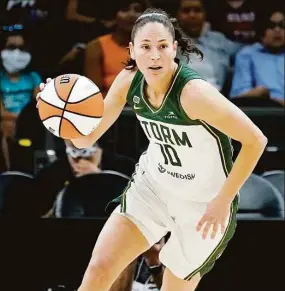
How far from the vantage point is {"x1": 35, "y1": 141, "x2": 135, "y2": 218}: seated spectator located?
5516mm

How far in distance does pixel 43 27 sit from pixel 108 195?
170cm

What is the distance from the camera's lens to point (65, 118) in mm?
3531

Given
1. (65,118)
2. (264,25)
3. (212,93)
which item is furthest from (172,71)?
(264,25)

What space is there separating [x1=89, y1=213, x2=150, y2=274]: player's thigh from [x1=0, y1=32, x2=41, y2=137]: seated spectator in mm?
2675

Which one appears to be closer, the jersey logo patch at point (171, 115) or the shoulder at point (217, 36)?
the jersey logo patch at point (171, 115)

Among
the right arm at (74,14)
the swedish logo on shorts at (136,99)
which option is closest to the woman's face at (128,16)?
the right arm at (74,14)

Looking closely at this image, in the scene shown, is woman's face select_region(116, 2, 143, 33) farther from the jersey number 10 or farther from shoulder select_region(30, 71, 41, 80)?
the jersey number 10

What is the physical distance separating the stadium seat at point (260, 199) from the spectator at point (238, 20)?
1436mm

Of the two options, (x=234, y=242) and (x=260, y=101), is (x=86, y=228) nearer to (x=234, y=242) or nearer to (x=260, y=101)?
(x=234, y=242)

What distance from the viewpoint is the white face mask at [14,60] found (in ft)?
20.3

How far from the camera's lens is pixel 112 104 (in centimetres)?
378

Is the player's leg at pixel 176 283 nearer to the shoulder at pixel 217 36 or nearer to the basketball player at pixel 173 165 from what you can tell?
the basketball player at pixel 173 165

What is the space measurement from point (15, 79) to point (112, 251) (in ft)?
9.96

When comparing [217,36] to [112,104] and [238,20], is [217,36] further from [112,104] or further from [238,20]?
[112,104]
